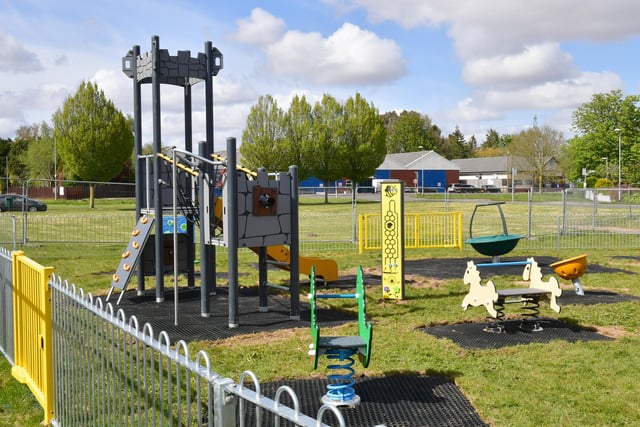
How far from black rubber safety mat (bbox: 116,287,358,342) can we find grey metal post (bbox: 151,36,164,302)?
558mm

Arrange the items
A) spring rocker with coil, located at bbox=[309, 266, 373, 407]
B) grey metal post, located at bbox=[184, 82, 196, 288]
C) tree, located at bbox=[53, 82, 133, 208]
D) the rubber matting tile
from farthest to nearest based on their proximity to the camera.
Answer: tree, located at bbox=[53, 82, 133, 208] < grey metal post, located at bbox=[184, 82, 196, 288] < the rubber matting tile < spring rocker with coil, located at bbox=[309, 266, 373, 407]

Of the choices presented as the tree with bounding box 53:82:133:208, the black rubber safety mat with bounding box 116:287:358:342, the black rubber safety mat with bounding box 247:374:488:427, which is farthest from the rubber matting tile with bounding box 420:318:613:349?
the tree with bounding box 53:82:133:208

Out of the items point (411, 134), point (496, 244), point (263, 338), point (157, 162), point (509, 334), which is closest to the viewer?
point (263, 338)

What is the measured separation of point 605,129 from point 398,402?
75490 millimetres

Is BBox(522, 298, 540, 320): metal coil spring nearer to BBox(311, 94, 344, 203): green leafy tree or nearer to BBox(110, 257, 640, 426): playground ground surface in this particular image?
BBox(110, 257, 640, 426): playground ground surface

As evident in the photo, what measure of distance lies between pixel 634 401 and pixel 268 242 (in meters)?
5.29

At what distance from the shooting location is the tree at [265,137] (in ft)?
174

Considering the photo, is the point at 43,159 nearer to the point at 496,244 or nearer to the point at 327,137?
the point at 327,137

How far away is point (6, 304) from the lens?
7.08 meters

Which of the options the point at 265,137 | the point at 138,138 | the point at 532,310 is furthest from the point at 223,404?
the point at 265,137

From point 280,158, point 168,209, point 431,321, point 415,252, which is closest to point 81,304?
point 431,321

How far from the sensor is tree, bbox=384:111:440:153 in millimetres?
114500

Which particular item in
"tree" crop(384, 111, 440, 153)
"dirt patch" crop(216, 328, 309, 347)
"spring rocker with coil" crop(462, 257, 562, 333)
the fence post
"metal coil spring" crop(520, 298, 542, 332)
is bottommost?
"dirt patch" crop(216, 328, 309, 347)

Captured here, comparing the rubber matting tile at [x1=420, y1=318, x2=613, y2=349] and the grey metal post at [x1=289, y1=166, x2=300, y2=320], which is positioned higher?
the grey metal post at [x1=289, y1=166, x2=300, y2=320]
